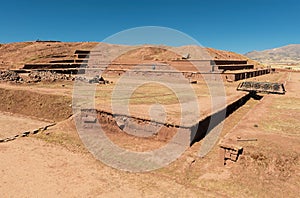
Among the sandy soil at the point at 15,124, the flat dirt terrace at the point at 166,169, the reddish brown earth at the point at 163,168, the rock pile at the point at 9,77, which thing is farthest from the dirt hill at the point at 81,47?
the flat dirt terrace at the point at 166,169

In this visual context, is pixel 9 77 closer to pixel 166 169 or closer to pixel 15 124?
pixel 15 124

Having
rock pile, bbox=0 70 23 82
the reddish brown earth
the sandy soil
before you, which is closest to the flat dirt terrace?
the reddish brown earth

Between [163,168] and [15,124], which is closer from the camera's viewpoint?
[163,168]

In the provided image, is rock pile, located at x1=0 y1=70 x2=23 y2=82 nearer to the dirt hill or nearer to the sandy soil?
the sandy soil

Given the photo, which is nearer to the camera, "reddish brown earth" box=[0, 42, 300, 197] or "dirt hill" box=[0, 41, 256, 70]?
"reddish brown earth" box=[0, 42, 300, 197]

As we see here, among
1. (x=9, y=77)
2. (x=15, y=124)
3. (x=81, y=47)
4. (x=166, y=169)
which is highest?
(x=81, y=47)

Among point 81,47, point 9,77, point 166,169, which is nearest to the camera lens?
point 166,169

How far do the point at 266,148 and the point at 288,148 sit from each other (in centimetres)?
65

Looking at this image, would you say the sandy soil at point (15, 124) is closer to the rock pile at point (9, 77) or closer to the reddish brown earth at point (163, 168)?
the reddish brown earth at point (163, 168)

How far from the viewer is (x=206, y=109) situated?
12.0 metres

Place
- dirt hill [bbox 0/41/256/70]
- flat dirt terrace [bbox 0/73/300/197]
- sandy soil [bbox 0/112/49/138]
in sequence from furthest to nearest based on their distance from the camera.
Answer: dirt hill [bbox 0/41/256/70] → sandy soil [bbox 0/112/49/138] → flat dirt terrace [bbox 0/73/300/197]

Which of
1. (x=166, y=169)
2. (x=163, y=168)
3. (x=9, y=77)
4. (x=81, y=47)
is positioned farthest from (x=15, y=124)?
(x=81, y=47)

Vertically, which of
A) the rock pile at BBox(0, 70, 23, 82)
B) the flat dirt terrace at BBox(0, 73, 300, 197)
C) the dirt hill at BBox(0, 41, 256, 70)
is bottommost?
the flat dirt terrace at BBox(0, 73, 300, 197)

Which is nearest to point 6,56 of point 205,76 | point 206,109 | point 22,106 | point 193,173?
point 22,106
